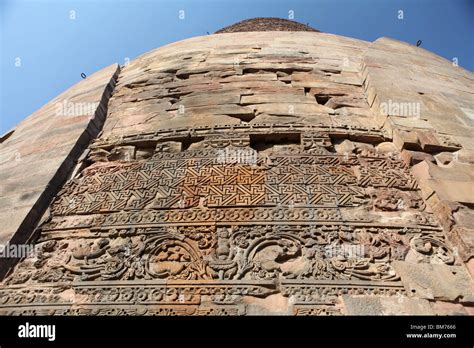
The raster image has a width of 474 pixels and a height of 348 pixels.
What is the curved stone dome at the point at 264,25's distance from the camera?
1130cm

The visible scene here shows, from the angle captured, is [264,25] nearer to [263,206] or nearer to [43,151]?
[43,151]

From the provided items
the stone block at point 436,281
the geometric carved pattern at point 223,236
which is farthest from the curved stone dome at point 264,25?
the stone block at point 436,281

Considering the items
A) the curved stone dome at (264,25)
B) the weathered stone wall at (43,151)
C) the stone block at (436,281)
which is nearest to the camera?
the stone block at (436,281)

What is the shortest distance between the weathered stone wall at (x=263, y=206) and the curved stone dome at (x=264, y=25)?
692cm

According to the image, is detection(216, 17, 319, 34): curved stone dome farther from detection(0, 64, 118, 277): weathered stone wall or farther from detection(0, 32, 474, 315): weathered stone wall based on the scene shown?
detection(0, 32, 474, 315): weathered stone wall

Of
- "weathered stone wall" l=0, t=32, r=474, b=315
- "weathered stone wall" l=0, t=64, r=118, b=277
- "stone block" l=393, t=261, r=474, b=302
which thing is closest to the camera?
"stone block" l=393, t=261, r=474, b=302

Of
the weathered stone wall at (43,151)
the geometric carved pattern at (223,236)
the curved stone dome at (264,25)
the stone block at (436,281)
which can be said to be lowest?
the stone block at (436,281)

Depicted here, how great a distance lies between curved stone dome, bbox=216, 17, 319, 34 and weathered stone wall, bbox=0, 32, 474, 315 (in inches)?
272

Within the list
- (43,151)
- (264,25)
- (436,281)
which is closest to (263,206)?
(436,281)

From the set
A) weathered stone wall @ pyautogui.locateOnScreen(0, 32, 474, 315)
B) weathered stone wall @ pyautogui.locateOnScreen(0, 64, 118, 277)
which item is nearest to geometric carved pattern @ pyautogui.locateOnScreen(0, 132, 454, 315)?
weathered stone wall @ pyautogui.locateOnScreen(0, 32, 474, 315)

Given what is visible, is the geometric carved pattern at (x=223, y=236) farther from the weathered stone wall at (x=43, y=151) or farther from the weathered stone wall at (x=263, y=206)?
the weathered stone wall at (x=43, y=151)

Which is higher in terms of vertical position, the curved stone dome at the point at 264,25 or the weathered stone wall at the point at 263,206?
the curved stone dome at the point at 264,25

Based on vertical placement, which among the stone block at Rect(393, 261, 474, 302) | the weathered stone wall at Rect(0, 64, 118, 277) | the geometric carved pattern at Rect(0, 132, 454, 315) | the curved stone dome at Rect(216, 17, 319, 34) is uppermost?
the curved stone dome at Rect(216, 17, 319, 34)

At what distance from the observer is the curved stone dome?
11297 millimetres
